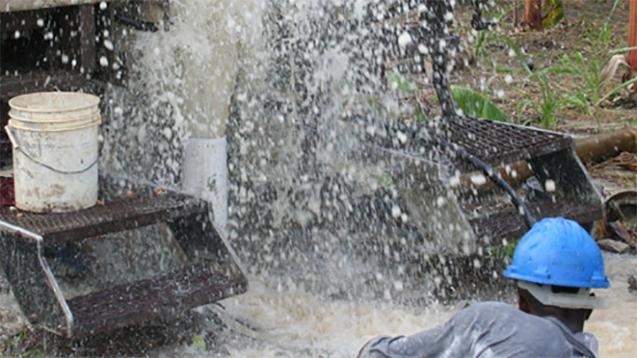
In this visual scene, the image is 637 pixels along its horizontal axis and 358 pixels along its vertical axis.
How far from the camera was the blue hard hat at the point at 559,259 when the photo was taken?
132 inches

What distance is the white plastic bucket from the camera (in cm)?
519

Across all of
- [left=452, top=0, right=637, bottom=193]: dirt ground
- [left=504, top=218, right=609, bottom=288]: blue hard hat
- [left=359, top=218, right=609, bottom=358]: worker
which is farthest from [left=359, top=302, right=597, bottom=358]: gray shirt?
[left=452, top=0, right=637, bottom=193]: dirt ground

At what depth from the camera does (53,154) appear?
521 cm

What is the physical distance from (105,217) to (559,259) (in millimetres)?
2367

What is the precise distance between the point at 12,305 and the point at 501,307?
120 inches

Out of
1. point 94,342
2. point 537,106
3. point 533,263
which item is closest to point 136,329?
point 94,342

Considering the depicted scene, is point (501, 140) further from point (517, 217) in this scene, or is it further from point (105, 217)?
A: point (105, 217)

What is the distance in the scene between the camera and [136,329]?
5.55 metres

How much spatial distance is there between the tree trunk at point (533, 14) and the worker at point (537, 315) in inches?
332

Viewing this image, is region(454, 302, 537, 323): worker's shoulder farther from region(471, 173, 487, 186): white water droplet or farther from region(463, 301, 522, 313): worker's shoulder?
region(471, 173, 487, 186): white water droplet

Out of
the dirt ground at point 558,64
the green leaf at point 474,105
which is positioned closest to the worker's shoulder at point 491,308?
the green leaf at point 474,105

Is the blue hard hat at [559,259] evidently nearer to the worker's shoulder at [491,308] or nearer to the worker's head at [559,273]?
the worker's head at [559,273]

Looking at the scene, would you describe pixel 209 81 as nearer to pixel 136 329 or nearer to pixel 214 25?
pixel 214 25

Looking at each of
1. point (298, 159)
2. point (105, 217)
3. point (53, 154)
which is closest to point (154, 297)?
point (105, 217)
